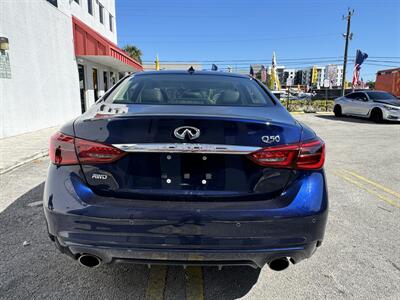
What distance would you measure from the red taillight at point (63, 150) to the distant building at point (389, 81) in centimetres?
3370

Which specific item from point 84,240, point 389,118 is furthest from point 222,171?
point 389,118

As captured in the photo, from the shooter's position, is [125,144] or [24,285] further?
[24,285]

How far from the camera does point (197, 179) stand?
76.7 inches

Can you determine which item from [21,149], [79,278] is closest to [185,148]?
[79,278]

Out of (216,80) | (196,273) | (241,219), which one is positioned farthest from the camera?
(216,80)

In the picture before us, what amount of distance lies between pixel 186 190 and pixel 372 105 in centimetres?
1615

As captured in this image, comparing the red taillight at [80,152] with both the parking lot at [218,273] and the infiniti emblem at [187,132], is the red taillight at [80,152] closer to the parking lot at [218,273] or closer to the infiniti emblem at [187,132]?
the infiniti emblem at [187,132]

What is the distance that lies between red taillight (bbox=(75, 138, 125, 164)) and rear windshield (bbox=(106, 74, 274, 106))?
0.69m

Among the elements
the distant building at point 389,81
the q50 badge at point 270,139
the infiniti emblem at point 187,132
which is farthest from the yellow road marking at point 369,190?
the distant building at point 389,81

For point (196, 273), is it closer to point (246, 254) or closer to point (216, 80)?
point (246, 254)

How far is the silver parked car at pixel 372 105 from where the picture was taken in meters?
14.8

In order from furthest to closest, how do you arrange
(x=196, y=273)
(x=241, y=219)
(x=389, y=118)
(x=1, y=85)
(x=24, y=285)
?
(x=389, y=118)
(x=1, y=85)
(x=196, y=273)
(x=24, y=285)
(x=241, y=219)

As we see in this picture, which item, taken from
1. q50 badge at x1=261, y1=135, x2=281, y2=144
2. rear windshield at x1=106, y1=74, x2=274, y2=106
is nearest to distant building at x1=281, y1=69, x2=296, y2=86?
rear windshield at x1=106, y1=74, x2=274, y2=106

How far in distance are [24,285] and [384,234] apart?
336 centimetres
